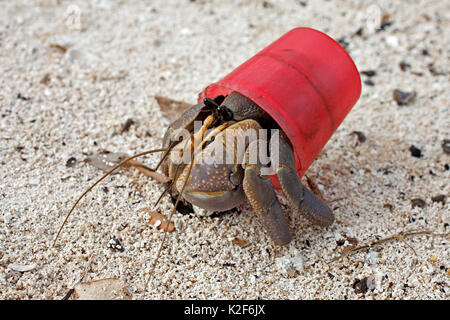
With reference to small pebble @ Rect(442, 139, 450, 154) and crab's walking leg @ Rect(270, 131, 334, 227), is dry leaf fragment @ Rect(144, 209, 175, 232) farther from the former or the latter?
small pebble @ Rect(442, 139, 450, 154)

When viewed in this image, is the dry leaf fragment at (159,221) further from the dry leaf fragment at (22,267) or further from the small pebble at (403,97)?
the small pebble at (403,97)

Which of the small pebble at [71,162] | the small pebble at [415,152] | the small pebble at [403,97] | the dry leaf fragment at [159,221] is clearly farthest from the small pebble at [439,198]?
the small pebble at [71,162]

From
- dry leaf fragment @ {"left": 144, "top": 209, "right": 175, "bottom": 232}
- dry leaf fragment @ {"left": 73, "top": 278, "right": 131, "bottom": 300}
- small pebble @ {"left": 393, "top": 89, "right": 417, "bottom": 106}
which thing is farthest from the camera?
small pebble @ {"left": 393, "top": 89, "right": 417, "bottom": 106}

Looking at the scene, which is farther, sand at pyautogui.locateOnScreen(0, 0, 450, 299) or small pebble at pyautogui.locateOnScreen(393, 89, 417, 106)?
small pebble at pyautogui.locateOnScreen(393, 89, 417, 106)

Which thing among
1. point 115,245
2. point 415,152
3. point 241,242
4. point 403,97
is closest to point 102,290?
point 115,245

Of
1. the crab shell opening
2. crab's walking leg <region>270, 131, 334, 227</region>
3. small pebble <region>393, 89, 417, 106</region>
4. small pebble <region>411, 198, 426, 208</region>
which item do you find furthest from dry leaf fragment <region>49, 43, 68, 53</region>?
small pebble <region>411, 198, 426, 208</region>

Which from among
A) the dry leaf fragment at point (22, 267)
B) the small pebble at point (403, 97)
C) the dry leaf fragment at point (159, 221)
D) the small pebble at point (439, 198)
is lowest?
the small pebble at point (439, 198)

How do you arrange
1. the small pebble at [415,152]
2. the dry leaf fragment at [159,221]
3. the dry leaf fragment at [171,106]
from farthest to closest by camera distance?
the dry leaf fragment at [171,106] < the small pebble at [415,152] < the dry leaf fragment at [159,221]
